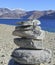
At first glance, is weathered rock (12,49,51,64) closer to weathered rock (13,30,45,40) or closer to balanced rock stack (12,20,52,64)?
balanced rock stack (12,20,52,64)

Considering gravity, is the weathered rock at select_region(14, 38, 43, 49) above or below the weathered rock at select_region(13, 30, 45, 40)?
below

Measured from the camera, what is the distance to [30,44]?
1605cm

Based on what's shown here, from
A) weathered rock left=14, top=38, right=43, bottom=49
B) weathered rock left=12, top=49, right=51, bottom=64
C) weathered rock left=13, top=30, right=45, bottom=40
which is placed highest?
weathered rock left=13, top=30, right=45, bottom=40

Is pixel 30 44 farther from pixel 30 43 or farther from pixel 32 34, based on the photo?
pixel 32 34

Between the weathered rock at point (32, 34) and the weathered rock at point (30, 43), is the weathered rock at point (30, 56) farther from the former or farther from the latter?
the weathered rock at point (32, 34)

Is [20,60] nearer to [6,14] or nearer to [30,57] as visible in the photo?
[30,57]

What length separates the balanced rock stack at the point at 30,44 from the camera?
16.0 m

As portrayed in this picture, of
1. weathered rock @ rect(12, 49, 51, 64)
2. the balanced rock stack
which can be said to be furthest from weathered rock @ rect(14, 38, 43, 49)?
weathered rock @ rect(12, 49, 51, 64)

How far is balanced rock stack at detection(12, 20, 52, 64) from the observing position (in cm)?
1595

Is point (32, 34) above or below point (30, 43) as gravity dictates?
above

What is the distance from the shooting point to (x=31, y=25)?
16.0 meters

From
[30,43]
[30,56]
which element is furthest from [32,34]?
[30,56]

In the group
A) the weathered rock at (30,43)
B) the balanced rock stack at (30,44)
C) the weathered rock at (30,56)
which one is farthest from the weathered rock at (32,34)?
the weathered rock at (30,56)

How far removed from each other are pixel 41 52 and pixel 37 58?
0.34m
